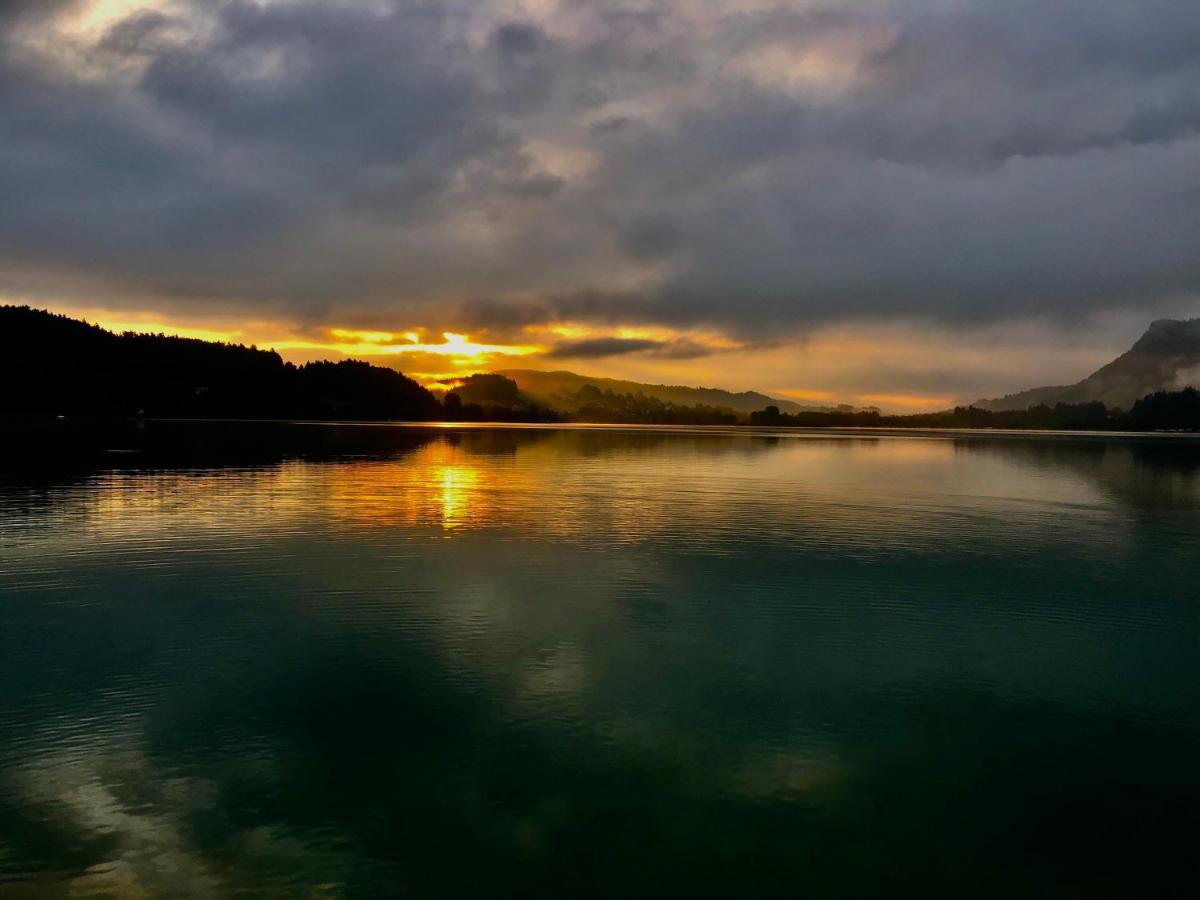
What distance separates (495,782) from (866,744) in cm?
736

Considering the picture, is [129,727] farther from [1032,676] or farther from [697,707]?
[1032,676]

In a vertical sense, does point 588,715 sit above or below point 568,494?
below

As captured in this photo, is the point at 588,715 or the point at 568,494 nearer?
the point at 588,715

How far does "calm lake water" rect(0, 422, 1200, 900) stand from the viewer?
469 inches

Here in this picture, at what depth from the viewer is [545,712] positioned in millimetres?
17062

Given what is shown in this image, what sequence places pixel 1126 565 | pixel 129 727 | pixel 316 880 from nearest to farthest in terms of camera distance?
pixel 316 880 → pixel 129 727 → pixel 1126 565

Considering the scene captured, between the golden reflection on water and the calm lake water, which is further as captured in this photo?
the golden reflection on water

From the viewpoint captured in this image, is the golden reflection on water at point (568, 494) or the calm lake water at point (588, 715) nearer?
the calm lake water at point (588, 715)

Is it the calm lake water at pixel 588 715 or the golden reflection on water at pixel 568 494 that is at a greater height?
the golden reflection on water at pixel 568 494

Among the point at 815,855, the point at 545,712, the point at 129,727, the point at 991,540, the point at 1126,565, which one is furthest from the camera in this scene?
the point at 991,540

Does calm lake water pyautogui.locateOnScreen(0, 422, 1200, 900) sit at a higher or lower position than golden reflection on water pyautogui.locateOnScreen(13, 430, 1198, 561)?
lower

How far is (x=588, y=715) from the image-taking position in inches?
668

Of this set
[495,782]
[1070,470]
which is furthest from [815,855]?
[1070,470]

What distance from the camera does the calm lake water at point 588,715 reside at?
11.9 metres
